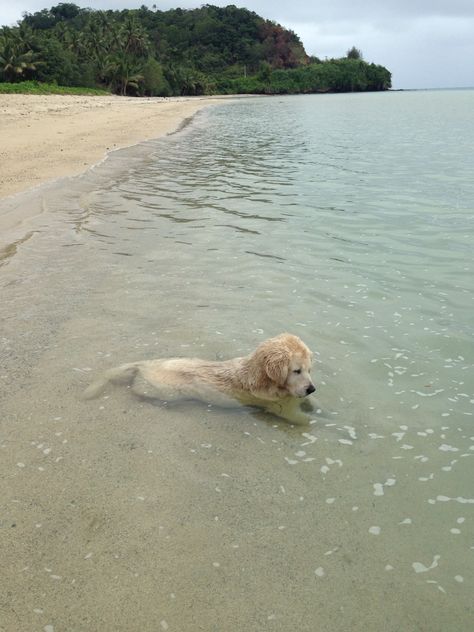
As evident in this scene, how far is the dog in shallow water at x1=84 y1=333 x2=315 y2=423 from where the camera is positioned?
5.53 m

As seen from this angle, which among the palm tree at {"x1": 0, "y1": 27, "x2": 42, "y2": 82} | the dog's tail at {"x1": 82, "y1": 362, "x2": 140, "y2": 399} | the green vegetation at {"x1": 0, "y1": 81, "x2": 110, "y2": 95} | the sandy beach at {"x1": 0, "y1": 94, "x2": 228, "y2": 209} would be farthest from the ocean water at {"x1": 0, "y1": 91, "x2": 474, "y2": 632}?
the palm tree at {"x1": 0, "y1": 27, "x2": 42, "y2": 82}

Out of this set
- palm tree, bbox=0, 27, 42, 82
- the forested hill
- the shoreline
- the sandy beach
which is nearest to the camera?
the shoreline

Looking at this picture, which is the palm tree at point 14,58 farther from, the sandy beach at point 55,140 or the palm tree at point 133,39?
the palm tree at point 133,39

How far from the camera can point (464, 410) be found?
5.48m

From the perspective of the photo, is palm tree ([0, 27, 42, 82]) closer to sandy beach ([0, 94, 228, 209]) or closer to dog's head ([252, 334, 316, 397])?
sandy beach ([0, 94, 228, 209])

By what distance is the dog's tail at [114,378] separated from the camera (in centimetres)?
577

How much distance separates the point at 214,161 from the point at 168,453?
66.9ft

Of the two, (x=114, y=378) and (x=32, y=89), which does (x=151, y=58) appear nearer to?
(x=32, y=89)

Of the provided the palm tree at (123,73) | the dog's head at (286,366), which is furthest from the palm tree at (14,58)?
the dog's head at (286,366)

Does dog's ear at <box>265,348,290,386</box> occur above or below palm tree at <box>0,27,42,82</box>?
below

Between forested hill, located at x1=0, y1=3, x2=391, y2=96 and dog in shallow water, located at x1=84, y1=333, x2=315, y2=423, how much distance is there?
76350 millimetres

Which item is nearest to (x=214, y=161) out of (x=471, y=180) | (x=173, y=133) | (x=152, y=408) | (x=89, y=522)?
(x=471, y=180)

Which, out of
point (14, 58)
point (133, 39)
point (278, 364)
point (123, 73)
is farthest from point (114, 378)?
point (133, 39)

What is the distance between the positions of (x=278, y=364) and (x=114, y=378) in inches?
71.9
